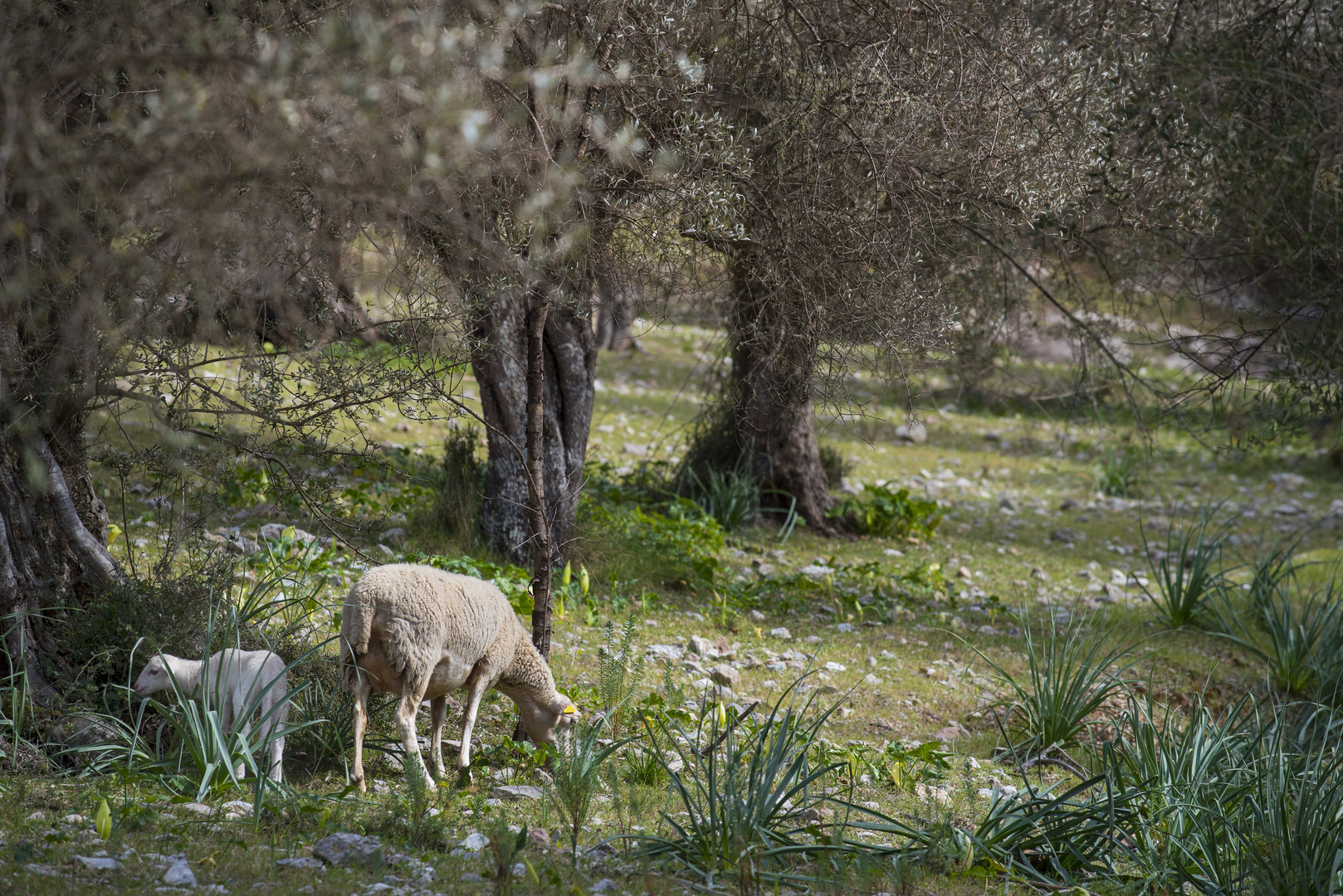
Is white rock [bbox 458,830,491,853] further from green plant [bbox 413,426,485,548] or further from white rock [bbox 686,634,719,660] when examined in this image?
green plant [bbox 413,426,485,548]

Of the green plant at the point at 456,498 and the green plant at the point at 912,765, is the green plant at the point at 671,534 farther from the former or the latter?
the green plant at the point at 912,765

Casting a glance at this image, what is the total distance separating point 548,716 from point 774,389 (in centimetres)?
214

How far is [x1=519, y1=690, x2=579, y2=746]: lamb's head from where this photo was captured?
523 centimetres

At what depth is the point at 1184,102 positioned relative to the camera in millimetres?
6844

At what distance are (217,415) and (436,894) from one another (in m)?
2.57

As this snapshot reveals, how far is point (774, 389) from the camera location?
5.86 meters

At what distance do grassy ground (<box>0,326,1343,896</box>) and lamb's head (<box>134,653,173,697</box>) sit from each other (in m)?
0.44

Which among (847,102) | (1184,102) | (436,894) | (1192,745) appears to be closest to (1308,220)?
(1184,102)

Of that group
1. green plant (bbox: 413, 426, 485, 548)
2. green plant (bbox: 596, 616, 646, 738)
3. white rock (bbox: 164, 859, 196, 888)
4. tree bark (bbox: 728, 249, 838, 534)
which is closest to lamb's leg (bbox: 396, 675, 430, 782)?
green plant (bbox: 596, 616, 646, 738)

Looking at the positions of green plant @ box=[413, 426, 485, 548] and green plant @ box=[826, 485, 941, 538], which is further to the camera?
green plant @ box=[826, 485, 941, 538]

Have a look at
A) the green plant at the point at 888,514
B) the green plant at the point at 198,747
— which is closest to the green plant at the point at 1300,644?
the green plant at the point at 888,514

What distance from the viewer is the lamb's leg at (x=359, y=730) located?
4520mm

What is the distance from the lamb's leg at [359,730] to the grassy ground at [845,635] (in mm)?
126

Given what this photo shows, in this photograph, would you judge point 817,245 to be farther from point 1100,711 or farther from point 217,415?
point 1100,711
